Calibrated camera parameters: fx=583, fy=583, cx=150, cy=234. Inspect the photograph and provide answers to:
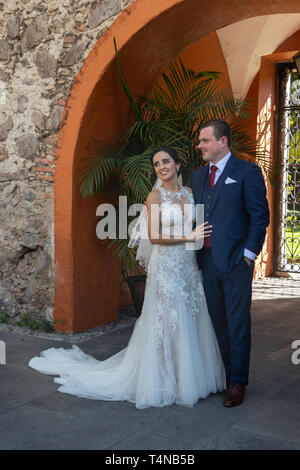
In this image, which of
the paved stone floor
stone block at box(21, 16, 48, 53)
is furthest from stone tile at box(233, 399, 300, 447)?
stone block at box(21, 16, 48, 53)

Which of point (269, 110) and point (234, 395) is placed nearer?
point (234, 395)

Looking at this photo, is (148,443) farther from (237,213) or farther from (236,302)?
Answer: (237,213)

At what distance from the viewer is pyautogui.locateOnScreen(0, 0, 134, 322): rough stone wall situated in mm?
5492

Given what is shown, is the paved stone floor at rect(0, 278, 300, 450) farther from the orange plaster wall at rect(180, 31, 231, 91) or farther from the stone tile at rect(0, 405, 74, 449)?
the orange plaster wall at rect(180, 31, 231, 91)

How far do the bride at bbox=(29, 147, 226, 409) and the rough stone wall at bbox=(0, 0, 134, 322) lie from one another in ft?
6.34

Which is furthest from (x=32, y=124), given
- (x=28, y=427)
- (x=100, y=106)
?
(x=28, y=427)

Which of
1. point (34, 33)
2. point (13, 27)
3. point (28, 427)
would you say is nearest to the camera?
point (28, 427)

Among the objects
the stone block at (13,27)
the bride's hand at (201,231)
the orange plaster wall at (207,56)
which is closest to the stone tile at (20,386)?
the bride's hand at (201,231)

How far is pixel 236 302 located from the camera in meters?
3.67

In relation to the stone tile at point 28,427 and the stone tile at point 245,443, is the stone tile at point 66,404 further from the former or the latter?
the stone tile at point 245,443

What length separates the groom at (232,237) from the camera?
358cm

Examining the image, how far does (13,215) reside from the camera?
589cm

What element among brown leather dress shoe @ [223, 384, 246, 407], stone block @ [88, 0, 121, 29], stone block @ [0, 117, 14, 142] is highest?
stone block @ [88, 0, 121, 29]

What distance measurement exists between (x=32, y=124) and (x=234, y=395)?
11.1 feet
